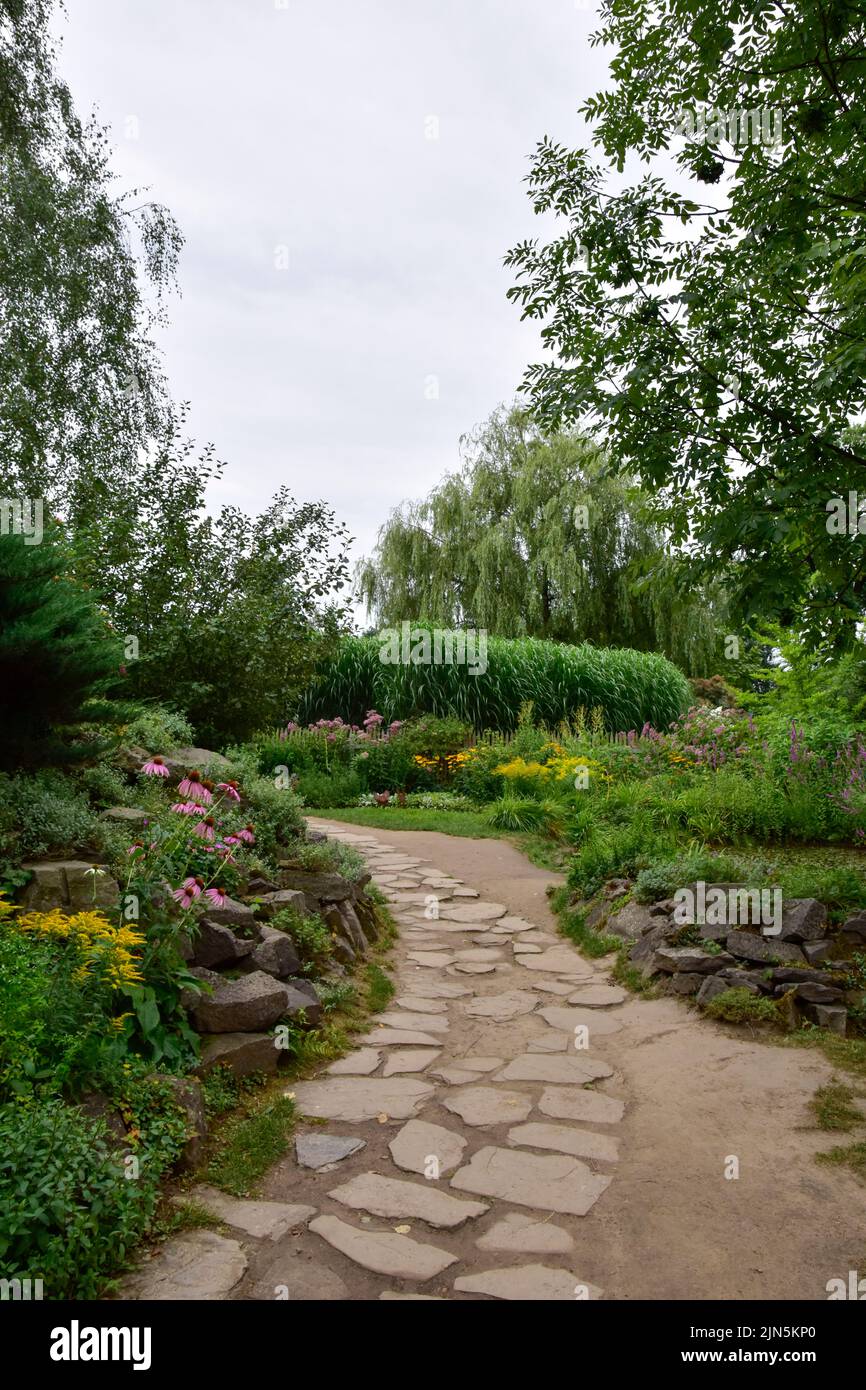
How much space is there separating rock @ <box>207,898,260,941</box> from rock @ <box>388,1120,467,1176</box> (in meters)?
1.38

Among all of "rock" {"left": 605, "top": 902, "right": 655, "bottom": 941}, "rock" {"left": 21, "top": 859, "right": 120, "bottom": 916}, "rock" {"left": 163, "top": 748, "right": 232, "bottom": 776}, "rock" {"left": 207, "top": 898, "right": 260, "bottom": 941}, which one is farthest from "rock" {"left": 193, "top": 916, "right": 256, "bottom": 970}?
"rock" {"left": 605, "top": 902, "right": 655, "bottom": 941}

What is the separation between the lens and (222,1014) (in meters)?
3.77

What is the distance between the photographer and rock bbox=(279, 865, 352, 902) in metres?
5.54

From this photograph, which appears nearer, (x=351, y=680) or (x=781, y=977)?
(x=781, y=977)

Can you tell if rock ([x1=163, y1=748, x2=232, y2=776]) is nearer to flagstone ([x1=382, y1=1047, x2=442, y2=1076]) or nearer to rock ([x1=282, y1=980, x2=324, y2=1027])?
rock ([x1=282, y1=980, x2=324, y2=1027])

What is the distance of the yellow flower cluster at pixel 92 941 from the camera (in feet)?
10.4

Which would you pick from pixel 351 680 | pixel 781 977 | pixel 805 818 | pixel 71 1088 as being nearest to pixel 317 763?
pixel 351 680

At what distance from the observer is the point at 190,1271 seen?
7.92ft

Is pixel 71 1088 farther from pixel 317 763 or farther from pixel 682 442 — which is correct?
pixel 317 763

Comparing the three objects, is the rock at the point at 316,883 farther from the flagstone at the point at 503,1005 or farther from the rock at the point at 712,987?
the rock at the point at 712,987

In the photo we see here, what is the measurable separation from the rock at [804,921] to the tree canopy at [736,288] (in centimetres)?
167

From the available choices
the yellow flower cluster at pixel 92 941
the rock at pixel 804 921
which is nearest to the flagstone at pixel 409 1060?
the yellow flower cluster at pixel 92 941

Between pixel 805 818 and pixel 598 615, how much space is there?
13093mm

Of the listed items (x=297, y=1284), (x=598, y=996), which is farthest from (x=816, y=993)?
(x=297, y=1284)
